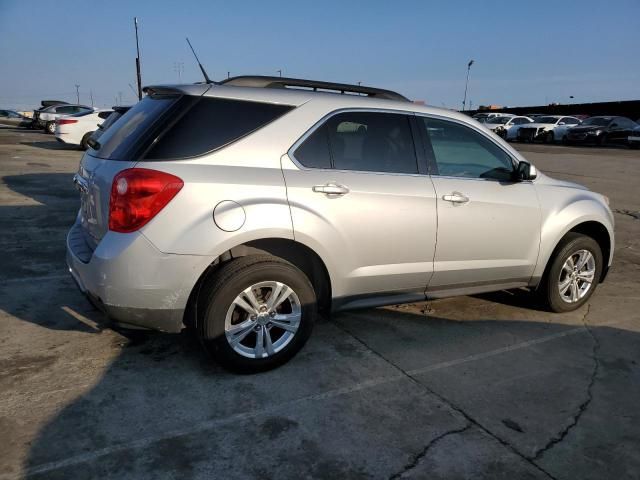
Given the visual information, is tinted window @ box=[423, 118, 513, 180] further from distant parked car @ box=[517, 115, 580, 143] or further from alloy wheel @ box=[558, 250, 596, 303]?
distant parked car @ box=[517, 115, 580, 143]

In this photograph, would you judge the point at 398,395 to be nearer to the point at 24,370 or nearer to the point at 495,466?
the point at 495,466

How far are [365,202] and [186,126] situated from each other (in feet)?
4.07

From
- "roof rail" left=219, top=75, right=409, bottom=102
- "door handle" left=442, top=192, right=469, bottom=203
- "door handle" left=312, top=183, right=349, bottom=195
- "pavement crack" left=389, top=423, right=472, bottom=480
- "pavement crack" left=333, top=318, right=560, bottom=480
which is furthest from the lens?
"door handle" left=442, top=192, right=469, bottom=203

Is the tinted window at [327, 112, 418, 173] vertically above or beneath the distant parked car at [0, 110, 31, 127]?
beneath

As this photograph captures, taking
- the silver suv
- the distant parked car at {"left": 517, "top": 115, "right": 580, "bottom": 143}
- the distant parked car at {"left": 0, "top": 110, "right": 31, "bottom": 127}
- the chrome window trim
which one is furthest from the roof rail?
the distant parked car at {"left": 0, "top": 110, "right": 31, "bottom": 127}

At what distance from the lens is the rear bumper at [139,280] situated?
2.83 meters

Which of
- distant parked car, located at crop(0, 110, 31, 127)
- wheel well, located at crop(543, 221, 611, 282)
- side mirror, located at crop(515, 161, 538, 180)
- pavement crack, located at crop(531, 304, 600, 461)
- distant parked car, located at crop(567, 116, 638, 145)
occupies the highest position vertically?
distant parked car, located at crop(0, 110, 31, 127)

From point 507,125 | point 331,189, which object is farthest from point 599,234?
point 507,125

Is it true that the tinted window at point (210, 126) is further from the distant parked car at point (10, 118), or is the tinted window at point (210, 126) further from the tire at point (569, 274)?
the distant parked car at point (10, 118)

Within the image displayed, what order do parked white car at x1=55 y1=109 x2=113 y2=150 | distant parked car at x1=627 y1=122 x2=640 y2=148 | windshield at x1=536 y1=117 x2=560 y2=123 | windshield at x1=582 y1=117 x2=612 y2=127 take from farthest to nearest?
windshield at x1=536 y1=117 x2=560 y2=123 < windshield at x1=582 y1=117 x2=612 y2=127 < distant parked car at x1=627 y1=122 x2=640 y2=148 < parked white car at x1=55 y1=109 x2=113 y2=150

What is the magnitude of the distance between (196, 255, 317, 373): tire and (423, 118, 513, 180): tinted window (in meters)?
1.50

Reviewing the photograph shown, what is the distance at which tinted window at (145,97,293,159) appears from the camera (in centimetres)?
295

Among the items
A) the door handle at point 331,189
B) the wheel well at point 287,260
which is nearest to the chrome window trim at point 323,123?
the door handle at point 331,189

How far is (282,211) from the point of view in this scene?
3.07 metres
